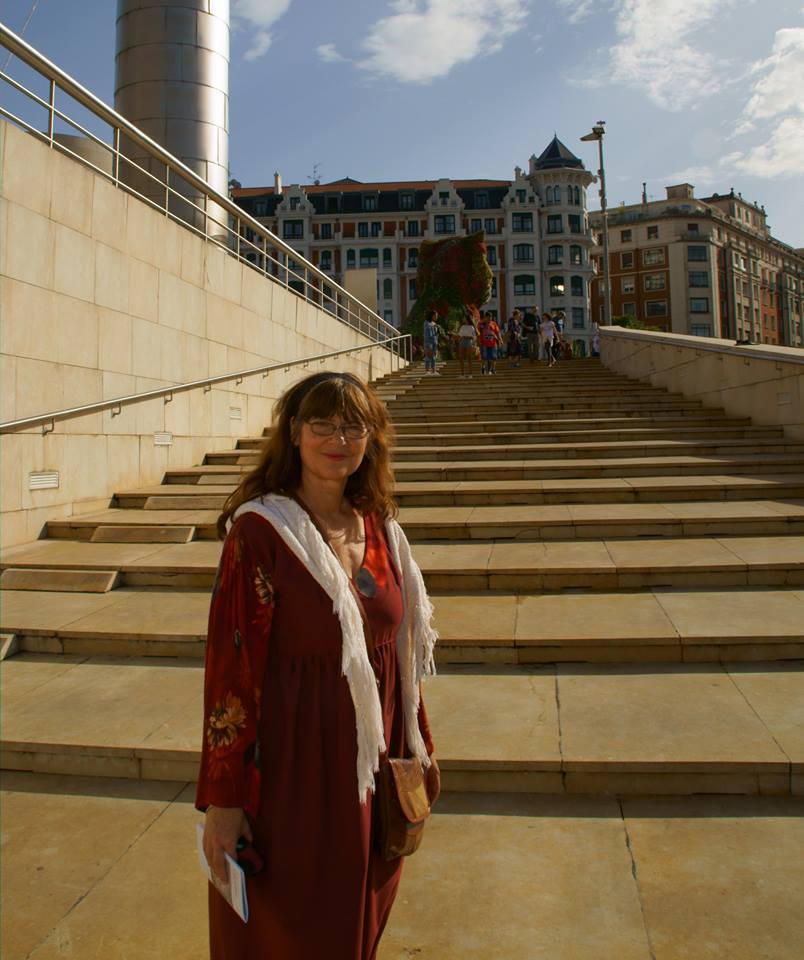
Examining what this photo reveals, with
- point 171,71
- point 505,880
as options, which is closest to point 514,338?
point 171,71

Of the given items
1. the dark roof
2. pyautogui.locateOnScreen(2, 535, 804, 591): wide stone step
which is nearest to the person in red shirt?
pyautogui.locateOnScreen(2, 535, 804, 591): wide stone step

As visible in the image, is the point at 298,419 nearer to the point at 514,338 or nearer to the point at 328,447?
the point at 328,447

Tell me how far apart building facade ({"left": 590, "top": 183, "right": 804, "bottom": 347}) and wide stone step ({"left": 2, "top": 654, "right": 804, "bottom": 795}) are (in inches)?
3101

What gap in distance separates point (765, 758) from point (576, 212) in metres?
78.4

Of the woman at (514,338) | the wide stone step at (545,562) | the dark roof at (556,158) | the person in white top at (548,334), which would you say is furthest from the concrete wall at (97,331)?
the dark roof at (556,158)

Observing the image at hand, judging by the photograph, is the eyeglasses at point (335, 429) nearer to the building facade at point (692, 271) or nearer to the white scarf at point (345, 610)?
the white scarf at point (345, 610)

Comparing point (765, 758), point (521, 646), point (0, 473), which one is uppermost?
point (0, 473)

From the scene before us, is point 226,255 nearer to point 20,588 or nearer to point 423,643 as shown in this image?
point 20,588

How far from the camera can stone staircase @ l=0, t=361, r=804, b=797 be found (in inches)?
128

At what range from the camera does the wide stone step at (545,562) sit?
5.25m

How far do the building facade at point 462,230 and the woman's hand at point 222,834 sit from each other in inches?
2827

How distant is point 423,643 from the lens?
201 cm

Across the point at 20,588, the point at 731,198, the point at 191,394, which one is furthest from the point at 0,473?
the point at 731,198

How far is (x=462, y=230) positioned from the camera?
73188 millimetres
